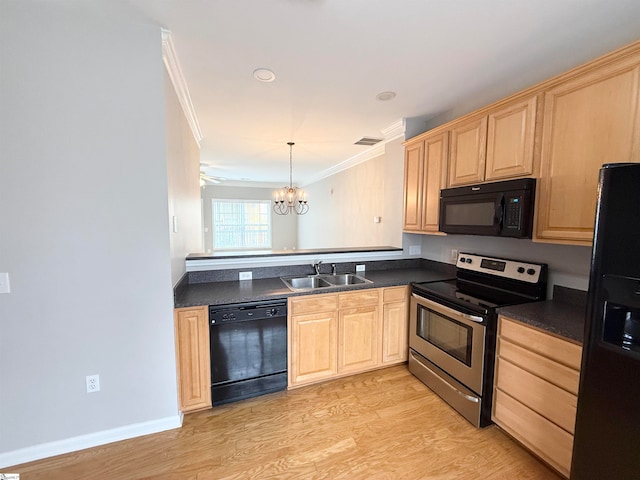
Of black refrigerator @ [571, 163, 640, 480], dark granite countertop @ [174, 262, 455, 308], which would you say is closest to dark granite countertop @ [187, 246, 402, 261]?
dark granite countertop @ [174, 262, 455, 308]

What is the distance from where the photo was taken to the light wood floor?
1604 mm

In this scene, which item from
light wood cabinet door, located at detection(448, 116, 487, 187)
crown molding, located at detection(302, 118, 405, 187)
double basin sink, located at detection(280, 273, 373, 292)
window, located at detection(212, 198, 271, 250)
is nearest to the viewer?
light wood cabinet door, located at detection(448, 116, 487, 187)

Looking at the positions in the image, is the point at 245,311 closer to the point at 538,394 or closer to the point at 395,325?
the point at 395,325

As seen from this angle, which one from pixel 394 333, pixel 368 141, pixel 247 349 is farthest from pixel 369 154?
pixel 247 349

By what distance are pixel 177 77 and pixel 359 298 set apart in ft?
7.93

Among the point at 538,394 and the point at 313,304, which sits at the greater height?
the point at 313,304

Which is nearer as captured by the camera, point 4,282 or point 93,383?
point 4,282

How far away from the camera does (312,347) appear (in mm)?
2385

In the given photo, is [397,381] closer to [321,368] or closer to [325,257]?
[321,368]

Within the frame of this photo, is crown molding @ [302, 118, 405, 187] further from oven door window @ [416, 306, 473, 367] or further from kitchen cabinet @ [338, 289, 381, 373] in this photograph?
oven door window @ [416, 306, 473, 367]

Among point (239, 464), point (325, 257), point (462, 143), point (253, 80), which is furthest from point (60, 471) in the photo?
point (462, 143)

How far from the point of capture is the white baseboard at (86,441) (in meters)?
1.64

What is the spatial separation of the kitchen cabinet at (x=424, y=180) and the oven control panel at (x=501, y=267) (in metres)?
0.42

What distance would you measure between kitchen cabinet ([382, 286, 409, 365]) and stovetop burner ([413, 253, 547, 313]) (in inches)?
7.4
